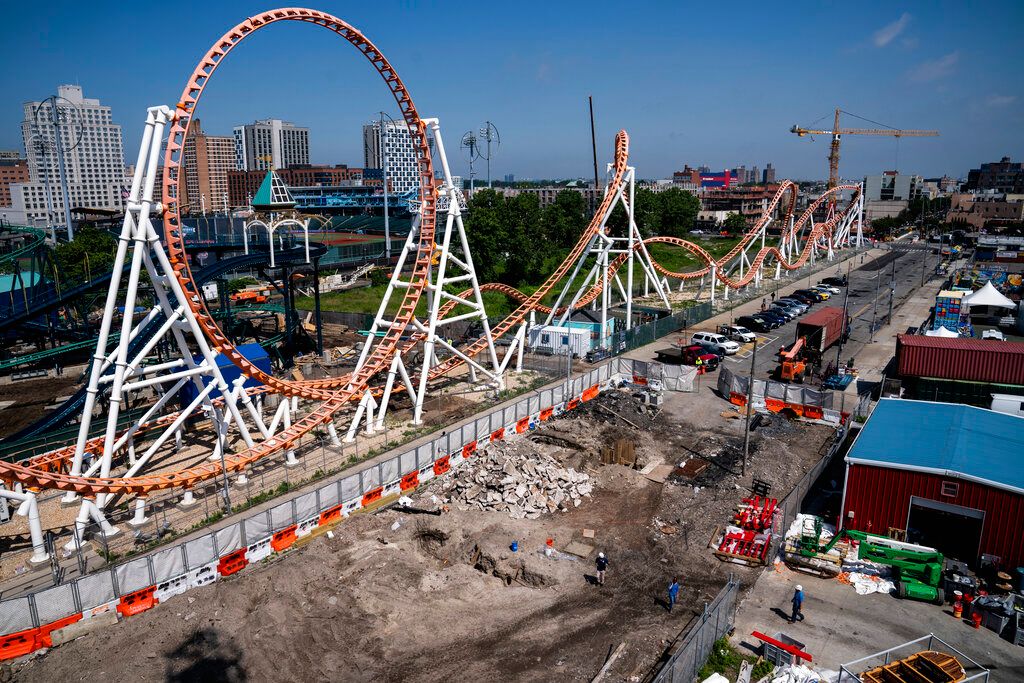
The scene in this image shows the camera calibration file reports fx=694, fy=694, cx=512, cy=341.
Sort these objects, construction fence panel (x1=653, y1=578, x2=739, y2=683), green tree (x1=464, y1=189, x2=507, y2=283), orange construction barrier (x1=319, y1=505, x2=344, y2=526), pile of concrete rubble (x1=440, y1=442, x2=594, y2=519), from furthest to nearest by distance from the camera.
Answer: green tree (x1=464, y1=189, x2=507, y2=283) → pile of concrete rubble (x1=440, y1=442, x2=594, y2=519) → orange construction barrier (x1=319, y1=505, x2=344, y2=526) → construction fence panel (x1=653, y1=578, x2=739, y2=683)

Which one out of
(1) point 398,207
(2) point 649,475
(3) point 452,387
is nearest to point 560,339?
(3) point 452,387

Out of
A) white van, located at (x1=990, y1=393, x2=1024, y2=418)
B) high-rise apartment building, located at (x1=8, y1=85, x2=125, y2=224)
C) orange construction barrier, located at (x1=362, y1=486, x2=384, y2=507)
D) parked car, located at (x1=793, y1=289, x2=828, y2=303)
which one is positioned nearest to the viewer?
orange construction barrier, located at (x1=362, y1=486, x2=384, y2=507)

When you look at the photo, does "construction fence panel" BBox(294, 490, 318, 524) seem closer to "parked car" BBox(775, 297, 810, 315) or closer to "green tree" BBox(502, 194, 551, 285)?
"parked car" BBox(775, 297, 810, 315)

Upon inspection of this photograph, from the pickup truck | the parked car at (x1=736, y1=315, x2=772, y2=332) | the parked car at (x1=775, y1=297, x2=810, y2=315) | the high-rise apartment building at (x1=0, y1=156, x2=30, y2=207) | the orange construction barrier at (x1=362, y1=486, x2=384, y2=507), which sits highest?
the high-rise apartment building at (x1=0, y1=156, x2=30, y2=207)

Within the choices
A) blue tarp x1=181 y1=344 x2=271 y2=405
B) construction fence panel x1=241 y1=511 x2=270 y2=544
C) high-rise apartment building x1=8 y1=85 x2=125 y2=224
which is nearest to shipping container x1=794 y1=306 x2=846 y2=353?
blue tarp x1=181 y1=344 x2=271 y2=405

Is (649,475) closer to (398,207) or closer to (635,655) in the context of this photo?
(635,655)

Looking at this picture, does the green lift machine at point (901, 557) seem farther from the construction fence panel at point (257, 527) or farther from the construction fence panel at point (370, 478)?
the construction fence panel at point (257, 527)
